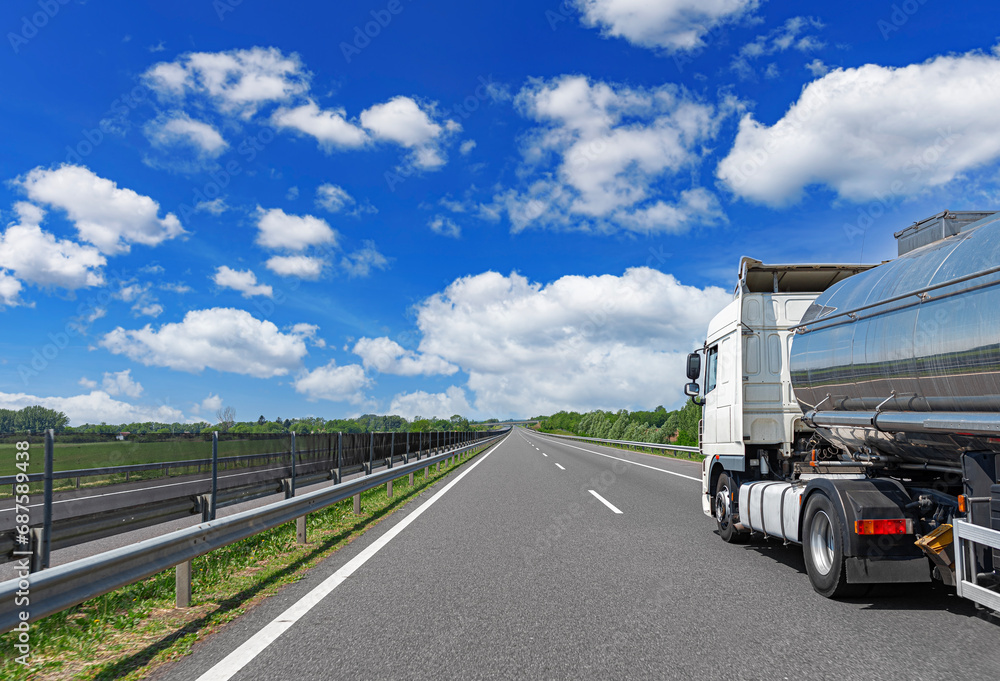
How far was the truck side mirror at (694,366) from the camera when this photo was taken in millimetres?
9406

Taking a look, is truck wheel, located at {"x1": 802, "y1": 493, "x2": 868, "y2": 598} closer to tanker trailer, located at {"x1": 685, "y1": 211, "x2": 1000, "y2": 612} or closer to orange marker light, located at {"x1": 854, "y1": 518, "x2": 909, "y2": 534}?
tanker trailer, located at {"x1": 685, "y1": 211, "x2": 1000, "y2": 612}

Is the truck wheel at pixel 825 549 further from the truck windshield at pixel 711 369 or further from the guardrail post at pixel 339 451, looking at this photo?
the guardrail post at pixel 339 451

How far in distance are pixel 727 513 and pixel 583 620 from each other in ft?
12.8

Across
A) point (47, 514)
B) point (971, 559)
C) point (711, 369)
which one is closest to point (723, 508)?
point (711, 369)

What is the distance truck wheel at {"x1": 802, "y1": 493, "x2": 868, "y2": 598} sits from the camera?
197 inches

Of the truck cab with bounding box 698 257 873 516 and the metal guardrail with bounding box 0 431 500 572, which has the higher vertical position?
the truck cab with bounding box 698 257 873 516

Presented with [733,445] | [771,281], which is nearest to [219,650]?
[733,445]

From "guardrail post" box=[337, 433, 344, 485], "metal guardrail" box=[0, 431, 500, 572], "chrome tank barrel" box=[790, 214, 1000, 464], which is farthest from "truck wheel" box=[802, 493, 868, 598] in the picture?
"guardrail post" box=[337, 433, 344, 485]

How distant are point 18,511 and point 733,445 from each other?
7243 mm

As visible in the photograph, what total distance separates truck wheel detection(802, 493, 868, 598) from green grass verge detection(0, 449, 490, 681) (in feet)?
15.2

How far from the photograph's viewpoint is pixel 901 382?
503 cm

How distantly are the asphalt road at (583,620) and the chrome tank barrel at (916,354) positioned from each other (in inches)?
54.1

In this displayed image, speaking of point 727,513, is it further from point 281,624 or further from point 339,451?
point 339,451

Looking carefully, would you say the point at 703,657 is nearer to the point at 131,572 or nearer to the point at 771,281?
the point at 131,572
